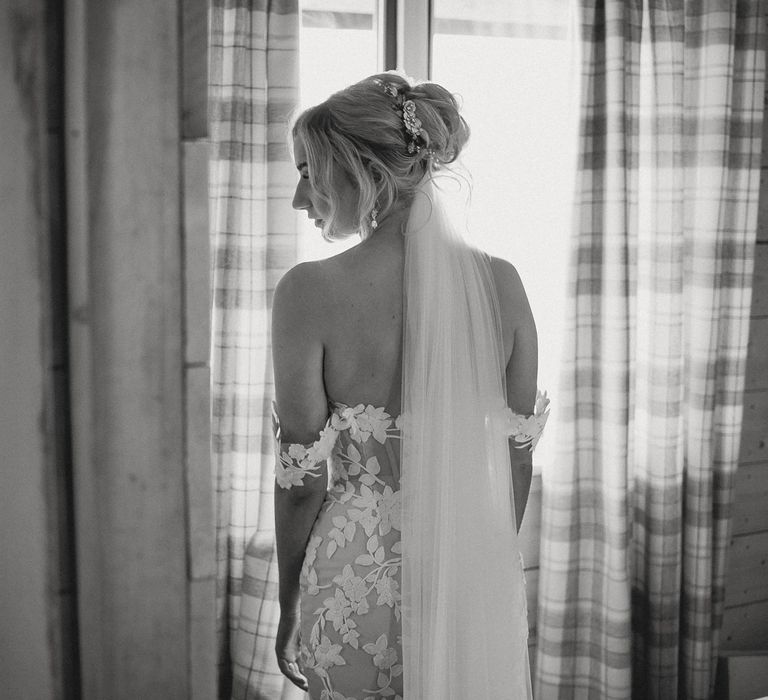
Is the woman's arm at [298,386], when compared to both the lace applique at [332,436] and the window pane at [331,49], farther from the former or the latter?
the window pane at [331,49]

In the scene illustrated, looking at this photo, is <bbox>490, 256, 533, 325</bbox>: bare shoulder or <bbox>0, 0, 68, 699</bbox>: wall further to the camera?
<bbox>490, 256, 533, 325</bbox>: bare shoulder

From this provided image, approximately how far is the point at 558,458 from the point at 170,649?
2032mm

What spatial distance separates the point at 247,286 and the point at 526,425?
850mm

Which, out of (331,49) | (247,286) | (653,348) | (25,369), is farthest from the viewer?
(653,348)

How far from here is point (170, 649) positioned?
480 mm

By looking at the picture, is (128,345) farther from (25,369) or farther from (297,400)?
(297,400)

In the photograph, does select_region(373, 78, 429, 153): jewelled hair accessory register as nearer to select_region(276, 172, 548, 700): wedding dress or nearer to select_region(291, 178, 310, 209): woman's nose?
select_region(276, 172, 548, 700): wedding dress

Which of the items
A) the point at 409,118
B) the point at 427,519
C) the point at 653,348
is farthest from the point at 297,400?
the point at 653,348

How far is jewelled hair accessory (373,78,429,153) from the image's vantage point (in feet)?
4.79

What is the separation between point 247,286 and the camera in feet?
6.63

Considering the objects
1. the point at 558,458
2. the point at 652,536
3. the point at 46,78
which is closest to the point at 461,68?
the point at 558,458

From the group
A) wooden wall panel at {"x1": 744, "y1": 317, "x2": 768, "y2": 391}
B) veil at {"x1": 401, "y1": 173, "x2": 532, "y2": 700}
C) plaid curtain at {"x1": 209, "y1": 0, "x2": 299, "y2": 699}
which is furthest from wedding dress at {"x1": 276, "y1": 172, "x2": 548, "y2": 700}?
wooden wall panel at {"x1": 744, "y1": 317, "x2": 768, "y2": 391}

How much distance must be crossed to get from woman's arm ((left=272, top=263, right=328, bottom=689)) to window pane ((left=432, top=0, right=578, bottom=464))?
1.08 m

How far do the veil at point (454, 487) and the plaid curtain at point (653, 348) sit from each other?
0.97 metres
